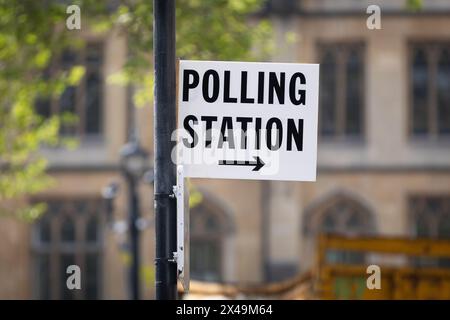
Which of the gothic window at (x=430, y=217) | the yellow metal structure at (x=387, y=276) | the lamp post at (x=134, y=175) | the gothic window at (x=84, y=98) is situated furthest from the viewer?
the gothic window at (x=84, y=98)

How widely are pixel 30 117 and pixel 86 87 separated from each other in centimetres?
797

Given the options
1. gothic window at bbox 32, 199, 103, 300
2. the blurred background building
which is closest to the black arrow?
the blurred background building

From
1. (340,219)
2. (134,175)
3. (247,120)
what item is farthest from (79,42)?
(340,219)

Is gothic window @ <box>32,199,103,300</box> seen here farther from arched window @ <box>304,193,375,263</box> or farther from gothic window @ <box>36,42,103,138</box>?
arched window @ <box>304,193,375,263</box>

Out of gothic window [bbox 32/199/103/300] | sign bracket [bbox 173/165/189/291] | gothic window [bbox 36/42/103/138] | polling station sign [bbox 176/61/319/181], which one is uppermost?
gothic window [bbox 36/42/103/138]

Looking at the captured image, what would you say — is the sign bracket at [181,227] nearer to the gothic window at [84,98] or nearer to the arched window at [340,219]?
the arched window at [340,219]

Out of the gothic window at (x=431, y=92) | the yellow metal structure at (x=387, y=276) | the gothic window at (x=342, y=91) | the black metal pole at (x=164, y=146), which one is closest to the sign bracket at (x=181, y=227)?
the black metal pole at (x=164, y=146)

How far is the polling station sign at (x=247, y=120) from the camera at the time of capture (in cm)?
508

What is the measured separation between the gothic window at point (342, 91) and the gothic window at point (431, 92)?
3.46 ft

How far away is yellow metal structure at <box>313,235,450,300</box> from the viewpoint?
1152cm

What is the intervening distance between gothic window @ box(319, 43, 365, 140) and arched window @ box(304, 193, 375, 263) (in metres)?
1.32

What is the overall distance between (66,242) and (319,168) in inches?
206

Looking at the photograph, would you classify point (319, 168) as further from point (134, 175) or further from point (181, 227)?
point (181, 227)

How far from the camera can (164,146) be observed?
4984 millimetres
